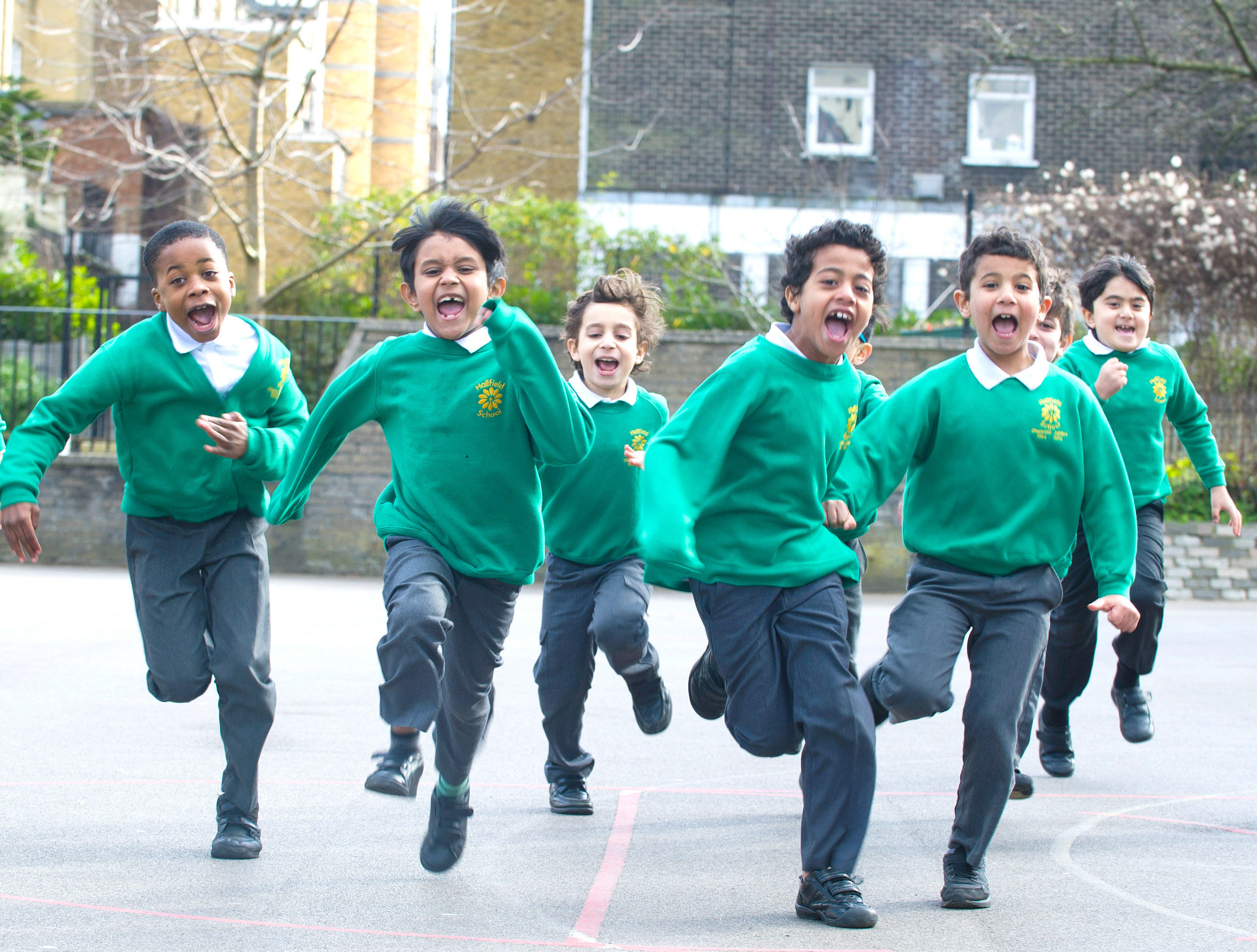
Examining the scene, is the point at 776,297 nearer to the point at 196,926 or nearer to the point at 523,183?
the point at 523,183

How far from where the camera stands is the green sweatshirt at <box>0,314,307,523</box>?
4.48m

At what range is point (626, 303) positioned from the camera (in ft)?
18.1

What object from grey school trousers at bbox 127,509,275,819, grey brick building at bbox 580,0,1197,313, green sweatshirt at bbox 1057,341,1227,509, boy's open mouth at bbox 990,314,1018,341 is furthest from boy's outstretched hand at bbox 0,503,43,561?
grey brick building at bbox 580,0,1197,313

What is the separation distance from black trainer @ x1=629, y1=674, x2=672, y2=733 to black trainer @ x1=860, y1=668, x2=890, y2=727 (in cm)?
96

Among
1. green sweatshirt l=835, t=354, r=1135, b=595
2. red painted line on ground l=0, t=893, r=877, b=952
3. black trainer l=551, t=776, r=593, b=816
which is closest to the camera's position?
red painted line on ground l=0, t=893, r=877, b=952

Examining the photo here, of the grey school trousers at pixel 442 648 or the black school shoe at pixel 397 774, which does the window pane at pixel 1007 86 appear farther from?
the black school shoe at pixel 397 774

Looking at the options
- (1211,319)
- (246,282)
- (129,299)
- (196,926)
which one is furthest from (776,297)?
(196,926)

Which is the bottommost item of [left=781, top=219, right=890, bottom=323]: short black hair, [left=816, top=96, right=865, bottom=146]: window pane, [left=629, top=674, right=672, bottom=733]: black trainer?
[left=629, top=674, right=672, bottom=733]: black trainer

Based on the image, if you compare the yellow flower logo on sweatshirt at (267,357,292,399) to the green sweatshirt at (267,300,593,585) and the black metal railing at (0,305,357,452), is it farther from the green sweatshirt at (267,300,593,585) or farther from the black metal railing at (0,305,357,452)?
the black metal railing at (0,305,357,452)

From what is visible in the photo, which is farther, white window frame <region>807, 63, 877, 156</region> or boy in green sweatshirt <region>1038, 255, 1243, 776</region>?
white window frame <region>807, 63, 877, 156</region>

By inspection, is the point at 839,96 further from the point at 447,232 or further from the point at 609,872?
the point at 609,872

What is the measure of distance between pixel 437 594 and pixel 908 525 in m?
1.44

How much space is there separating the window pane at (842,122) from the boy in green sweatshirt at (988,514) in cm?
1668

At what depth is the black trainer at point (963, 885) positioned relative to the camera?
392 cm
